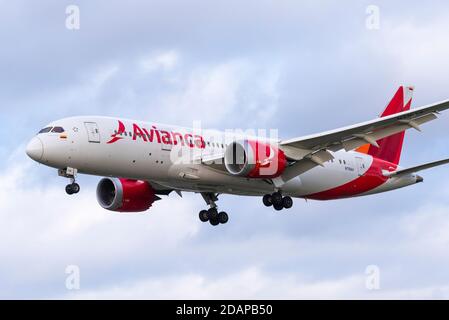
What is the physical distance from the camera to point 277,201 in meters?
59.5

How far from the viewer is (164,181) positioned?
57.5m

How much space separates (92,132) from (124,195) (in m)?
9.54

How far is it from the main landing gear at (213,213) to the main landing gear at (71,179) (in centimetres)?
1064

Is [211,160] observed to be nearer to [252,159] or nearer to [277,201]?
[252,159]

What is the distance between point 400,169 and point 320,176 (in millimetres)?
5716

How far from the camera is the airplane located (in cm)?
5422

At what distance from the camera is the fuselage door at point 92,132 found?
2141 inches

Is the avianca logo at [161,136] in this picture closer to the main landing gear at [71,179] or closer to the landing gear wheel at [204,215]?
the main landing gear at [71,179]

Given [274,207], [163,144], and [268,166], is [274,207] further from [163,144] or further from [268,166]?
[163,144]

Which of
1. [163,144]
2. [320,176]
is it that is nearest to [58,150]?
[163,144]

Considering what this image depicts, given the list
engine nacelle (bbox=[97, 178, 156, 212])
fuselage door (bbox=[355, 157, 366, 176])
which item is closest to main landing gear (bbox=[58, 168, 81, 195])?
engine nacelle (bbox=[97, 178, 156, 212])

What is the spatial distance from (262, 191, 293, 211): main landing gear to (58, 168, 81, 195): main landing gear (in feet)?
34.2

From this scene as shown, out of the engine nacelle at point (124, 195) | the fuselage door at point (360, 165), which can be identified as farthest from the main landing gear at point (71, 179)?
the fuselage door at point (360, 165)

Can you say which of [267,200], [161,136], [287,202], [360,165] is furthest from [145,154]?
[360,165]
